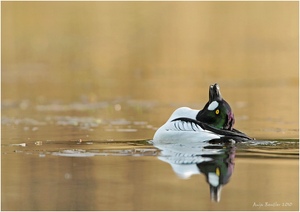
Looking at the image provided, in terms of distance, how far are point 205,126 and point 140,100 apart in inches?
270

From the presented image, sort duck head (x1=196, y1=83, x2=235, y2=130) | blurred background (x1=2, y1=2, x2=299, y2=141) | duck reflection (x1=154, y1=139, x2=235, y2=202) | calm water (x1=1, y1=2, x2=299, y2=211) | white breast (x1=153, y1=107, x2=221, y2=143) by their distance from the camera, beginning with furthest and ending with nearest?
blurred background (x1=2, y1=2, x2=299, y2=141), duck head (x1=196, y1=83, x2=235, y2=130), white breast (x1=153, y1=107, x2=221, y2=143), duck reflection (x1=154, y1=139, x2=235, y2=202), calm water (x1=1, y1=2, x2=299, y2=211)

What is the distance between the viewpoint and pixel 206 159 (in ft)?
34.1

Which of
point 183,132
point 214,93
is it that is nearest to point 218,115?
point 214,93

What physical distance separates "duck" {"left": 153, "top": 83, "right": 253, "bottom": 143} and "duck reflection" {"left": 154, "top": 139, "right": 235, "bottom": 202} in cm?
7

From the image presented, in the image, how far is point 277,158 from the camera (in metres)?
10.6

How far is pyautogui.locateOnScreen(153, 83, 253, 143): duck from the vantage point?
11.4 meters

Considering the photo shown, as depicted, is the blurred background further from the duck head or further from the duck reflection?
the duck reflection

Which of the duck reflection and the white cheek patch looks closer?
the duck reflection

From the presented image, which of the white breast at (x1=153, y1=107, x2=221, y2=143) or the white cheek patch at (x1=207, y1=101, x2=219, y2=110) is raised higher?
the white cheek patch at (x1=207, y1=101, x2=219, y2=110)

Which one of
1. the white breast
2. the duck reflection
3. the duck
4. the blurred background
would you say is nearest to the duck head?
the duck

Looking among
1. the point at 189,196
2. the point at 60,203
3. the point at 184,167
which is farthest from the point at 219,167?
the point at 60,203

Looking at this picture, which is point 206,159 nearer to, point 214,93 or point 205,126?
point 205,126

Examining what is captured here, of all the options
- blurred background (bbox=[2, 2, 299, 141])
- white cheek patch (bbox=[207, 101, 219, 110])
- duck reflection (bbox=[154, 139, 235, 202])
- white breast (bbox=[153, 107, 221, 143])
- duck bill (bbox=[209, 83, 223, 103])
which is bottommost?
duck reflection (bbox=[154, 139, 235, 202])

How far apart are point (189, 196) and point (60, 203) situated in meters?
1.21
